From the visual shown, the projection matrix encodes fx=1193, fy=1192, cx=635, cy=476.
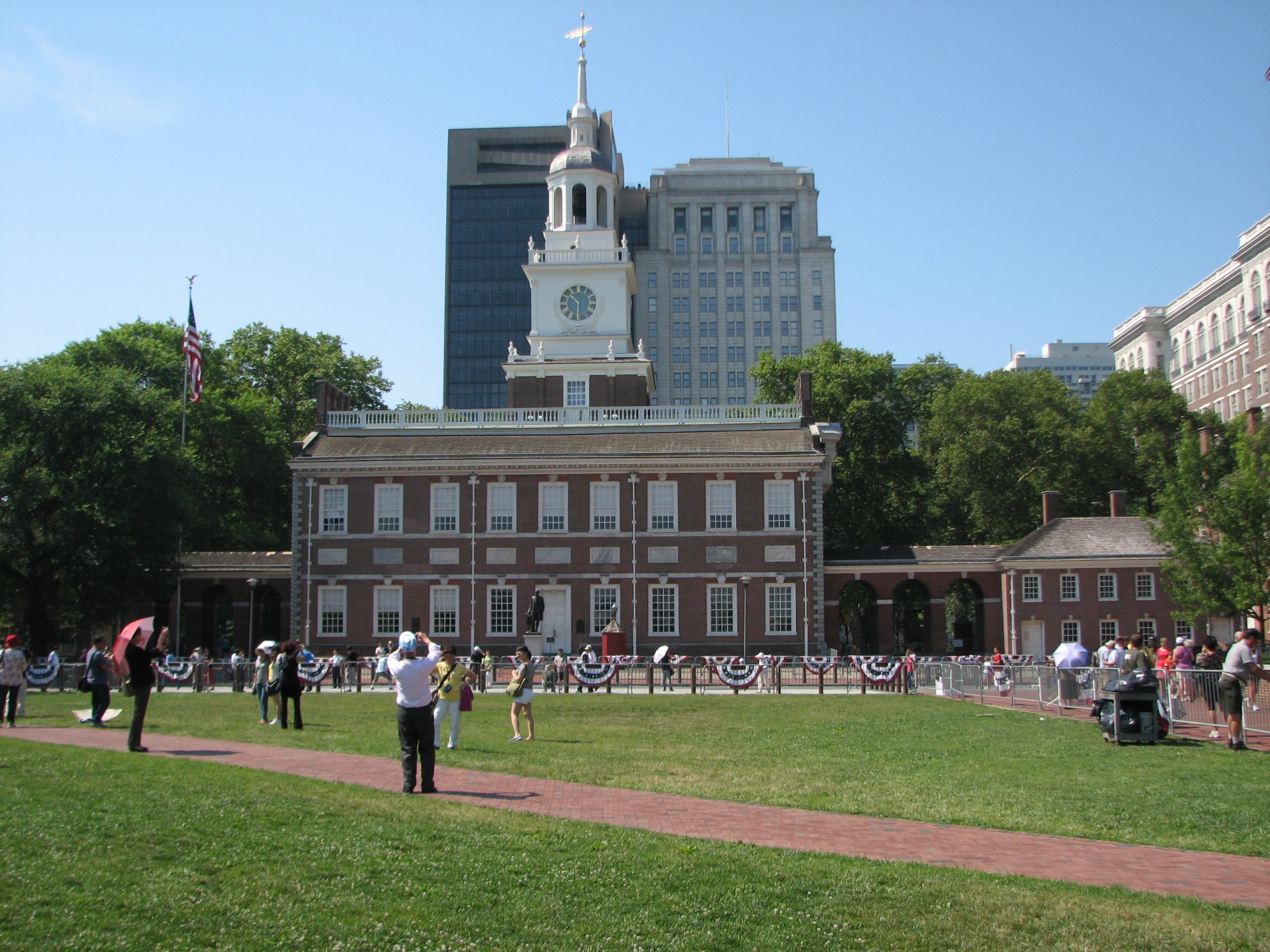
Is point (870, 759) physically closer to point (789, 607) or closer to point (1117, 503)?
point (789, 607)

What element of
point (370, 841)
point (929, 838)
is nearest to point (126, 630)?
point (370, 841)

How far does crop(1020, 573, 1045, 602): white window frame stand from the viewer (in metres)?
50.7

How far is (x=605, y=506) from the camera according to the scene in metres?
49.2

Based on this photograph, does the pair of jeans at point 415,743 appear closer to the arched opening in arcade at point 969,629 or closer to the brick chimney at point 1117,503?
the arched opening in arcade at point 969,629

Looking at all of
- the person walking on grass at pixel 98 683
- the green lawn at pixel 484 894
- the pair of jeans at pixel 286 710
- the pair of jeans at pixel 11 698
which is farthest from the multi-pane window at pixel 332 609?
the green lawn at pixel 484 894

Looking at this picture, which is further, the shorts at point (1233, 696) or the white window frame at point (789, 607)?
the white window frame at point (789, 607)

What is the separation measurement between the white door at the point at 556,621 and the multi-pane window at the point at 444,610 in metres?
3.64

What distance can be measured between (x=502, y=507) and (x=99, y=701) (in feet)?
90.8

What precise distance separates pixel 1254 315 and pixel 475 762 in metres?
95.1

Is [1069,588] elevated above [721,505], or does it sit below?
below

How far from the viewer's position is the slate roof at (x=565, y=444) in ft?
161

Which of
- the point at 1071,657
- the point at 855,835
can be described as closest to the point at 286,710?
the point at 855,835

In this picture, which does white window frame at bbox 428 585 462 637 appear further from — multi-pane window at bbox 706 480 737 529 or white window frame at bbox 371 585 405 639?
multi-pane window at bbox 706 480 737 529

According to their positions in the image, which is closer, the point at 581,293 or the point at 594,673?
the point at 594,673
